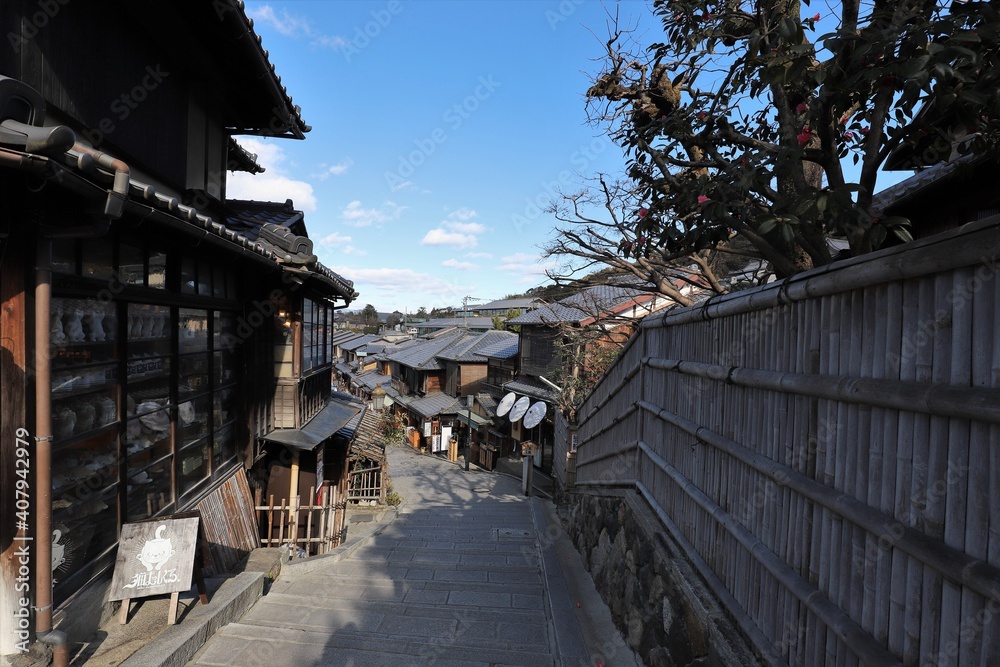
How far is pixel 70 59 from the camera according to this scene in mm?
5152

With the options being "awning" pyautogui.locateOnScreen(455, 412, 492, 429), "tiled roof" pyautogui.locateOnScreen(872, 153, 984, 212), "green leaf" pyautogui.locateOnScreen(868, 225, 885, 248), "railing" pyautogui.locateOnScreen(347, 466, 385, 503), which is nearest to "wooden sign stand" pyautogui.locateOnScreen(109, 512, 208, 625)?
"green leaf" pyautogui.locateOnScreen(868, 225, 885, 248)

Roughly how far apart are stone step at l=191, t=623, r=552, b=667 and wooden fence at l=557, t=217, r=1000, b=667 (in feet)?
9.16

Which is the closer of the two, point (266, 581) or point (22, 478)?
point (22, 478)

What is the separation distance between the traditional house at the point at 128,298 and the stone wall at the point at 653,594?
15.7 ft

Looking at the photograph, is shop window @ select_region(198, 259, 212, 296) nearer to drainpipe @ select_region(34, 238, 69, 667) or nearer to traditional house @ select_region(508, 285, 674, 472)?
drainpipe @ select_region(34, 238, 69, 667)

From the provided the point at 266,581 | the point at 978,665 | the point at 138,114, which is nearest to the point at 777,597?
the point at 978,665

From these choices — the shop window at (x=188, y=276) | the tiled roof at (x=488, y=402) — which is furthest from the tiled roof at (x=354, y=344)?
the shop window at (x=188, y=276)

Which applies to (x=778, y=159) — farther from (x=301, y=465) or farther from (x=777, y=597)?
(x=301, y=465)

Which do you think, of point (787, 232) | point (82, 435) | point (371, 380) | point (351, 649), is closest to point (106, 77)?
point (82, 435)

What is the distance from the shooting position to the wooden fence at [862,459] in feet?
6.34

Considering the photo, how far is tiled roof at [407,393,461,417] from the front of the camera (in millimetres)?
33094

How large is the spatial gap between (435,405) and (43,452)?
3065 centimetres

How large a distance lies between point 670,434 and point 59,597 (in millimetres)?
5755

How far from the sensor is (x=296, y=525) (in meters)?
9.66
